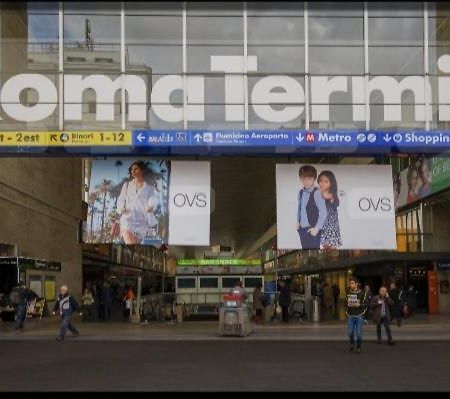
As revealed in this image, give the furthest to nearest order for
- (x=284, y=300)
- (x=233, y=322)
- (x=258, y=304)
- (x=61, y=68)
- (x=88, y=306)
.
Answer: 1. (x=88, y=306)
2. (x=284, y=300)
3. (x=258, y=304)
4. (x=61, y=68)
5. (x=233, y=322)

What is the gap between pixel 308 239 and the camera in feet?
77.4

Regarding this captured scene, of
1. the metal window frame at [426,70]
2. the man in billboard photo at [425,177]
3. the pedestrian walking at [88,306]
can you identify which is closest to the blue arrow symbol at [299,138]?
the metal window frame at [426,70]

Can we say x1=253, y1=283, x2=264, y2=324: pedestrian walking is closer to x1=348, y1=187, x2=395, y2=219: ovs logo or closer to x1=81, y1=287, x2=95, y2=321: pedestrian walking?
x1=348, y1=187, x2=395, y2=219: ovs logo

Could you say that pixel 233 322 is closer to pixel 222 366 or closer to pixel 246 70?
pixel 222 366

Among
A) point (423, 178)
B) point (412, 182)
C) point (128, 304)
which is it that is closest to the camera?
point (128, 304)

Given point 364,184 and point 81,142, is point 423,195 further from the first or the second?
point 81,142

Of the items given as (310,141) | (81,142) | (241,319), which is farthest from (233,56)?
(241,319)

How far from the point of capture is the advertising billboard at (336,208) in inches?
928

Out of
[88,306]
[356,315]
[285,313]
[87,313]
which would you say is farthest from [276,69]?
[87,313]

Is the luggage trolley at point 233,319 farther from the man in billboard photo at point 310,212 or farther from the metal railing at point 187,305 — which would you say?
the metal railing at point 187,305

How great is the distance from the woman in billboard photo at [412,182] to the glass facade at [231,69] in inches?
363

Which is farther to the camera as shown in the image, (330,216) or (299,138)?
(330,216)

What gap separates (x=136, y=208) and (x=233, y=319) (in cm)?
522

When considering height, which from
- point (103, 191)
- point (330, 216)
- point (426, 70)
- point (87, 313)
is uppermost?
point (426, 70)
